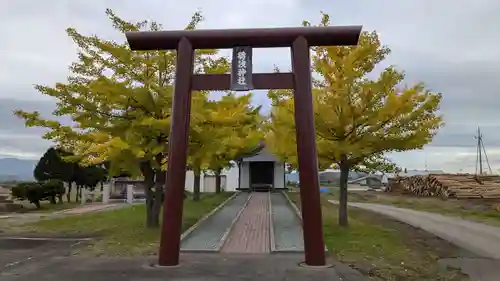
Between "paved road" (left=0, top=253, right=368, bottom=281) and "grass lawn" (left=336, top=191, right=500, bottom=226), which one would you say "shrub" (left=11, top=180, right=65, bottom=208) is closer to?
"paved road" (left=0, top=253, right=368, bottom=281)

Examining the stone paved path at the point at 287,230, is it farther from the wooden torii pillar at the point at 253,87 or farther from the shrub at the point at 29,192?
the shrub at the point at 29,192

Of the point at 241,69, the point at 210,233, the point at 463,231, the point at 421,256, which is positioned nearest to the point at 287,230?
the point at 210,233

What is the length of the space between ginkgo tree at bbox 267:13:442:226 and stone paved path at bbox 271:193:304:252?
2.44 metres

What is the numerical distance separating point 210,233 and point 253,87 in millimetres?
5519

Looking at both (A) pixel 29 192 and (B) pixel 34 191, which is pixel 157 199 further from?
(A) pixel 29 192

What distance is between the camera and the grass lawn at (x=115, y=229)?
36.8 ft

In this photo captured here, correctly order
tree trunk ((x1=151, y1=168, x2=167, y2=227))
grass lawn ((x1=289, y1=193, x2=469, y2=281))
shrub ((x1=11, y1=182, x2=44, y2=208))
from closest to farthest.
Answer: grass lawn ((x1=289, y1=193, x2=469, y2=281)), tree trunk ((x1=151, y1=168, x2=167, y2=227)), shrub ((x1=11, y1=182, x2=44, y2=208))

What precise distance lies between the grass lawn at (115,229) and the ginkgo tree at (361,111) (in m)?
5.07

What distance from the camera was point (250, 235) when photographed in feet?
42.7

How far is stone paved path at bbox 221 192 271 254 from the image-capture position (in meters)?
10.8

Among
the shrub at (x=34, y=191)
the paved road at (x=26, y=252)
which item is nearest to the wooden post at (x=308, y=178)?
the paved road at (x=26, y=252)

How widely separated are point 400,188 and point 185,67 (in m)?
30.7

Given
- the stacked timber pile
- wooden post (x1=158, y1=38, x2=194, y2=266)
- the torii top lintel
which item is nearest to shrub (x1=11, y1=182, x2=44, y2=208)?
the torii top lintel

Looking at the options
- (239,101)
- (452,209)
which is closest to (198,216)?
(239,101)
